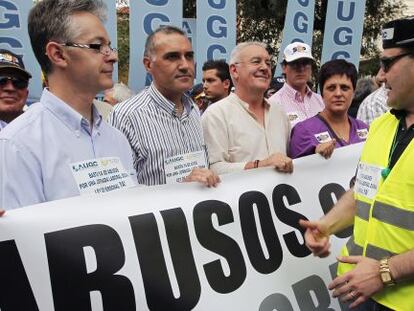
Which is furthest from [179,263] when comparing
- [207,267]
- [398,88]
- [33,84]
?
[33,84]

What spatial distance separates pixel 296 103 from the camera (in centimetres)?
493

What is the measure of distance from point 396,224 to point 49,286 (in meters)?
1.27

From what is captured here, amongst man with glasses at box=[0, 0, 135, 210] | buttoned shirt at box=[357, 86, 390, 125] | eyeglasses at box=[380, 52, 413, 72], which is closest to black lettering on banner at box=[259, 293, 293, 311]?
man with glasses at box=[0, 0, 135, 210]

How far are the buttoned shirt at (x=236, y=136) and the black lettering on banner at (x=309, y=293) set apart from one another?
0.86 meters

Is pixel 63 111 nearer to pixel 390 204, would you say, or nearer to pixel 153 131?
pixel 153 131

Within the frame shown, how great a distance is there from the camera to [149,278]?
7.29 feet

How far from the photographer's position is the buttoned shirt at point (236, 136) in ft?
11.0

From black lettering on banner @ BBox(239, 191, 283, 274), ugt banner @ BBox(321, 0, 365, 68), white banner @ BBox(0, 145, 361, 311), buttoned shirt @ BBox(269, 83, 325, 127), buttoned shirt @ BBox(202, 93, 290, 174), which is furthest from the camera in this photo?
ugt banner @ BBox(321, 0, 365, 68)

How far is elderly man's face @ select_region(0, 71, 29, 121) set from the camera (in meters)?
3.60

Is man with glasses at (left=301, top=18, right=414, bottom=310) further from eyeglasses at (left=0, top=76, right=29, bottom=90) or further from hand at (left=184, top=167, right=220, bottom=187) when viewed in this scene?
eyeglasses at (left=0, top=76, right=29, bottom=90)

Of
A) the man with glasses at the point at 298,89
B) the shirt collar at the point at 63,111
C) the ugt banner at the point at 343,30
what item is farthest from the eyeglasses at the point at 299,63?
the shirt collar at the point at 63,111

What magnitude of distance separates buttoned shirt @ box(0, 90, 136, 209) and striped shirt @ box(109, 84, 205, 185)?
733mm

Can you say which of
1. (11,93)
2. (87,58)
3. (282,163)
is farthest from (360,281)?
(11,93)

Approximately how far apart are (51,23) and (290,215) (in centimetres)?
148
